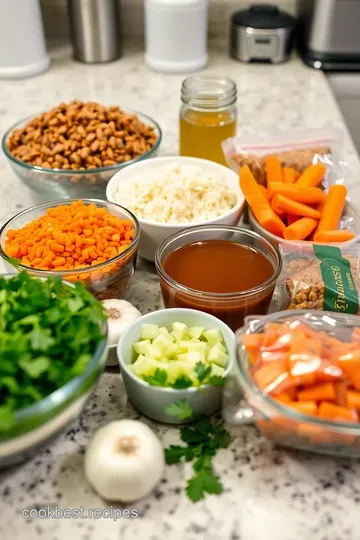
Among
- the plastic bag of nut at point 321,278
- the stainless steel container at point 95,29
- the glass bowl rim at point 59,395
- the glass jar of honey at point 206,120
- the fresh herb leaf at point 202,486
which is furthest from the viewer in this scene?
the stainless steel container at point 95,29

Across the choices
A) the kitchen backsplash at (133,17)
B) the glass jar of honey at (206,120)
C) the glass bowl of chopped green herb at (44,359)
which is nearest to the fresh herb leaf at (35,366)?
→ the glass bowl of chopped green herb at (44,359)

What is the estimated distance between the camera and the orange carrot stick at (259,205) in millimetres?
1220

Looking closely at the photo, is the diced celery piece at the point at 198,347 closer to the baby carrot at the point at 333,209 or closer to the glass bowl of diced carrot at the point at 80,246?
the glass bowl of diced carrot at the point at 80,246

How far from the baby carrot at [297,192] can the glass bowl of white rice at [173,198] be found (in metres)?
0.07

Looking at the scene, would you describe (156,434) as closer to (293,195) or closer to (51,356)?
(51,356)

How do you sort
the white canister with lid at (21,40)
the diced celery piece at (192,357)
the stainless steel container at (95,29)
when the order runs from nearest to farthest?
the diced celery piece at (192,357), the white canister with lid at (21,40), the stainless steel container at (95,29)

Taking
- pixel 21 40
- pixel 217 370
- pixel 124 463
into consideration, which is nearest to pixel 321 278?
pixel 217 370

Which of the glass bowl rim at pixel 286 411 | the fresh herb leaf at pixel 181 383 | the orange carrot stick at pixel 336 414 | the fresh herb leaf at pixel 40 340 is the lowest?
the fresh herb leaf at pixel 181 383

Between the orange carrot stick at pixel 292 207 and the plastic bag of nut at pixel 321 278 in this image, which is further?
the orange carrot stick at pixel 292 207

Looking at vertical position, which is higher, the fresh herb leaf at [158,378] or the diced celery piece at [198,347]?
the fresh herb leaf at [158,378]

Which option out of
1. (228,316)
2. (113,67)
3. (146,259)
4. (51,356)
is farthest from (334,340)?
(113,67)

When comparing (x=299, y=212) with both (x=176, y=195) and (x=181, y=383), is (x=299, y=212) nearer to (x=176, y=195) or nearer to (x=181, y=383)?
(x=176, y=195)

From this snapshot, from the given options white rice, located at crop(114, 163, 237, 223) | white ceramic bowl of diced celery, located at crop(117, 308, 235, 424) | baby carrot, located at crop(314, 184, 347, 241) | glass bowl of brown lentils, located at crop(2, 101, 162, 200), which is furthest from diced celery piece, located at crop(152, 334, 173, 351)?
glass bowl of brown lentils, located at crop(2, 101, 162, 200)

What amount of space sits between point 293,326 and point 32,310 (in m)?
0.39
